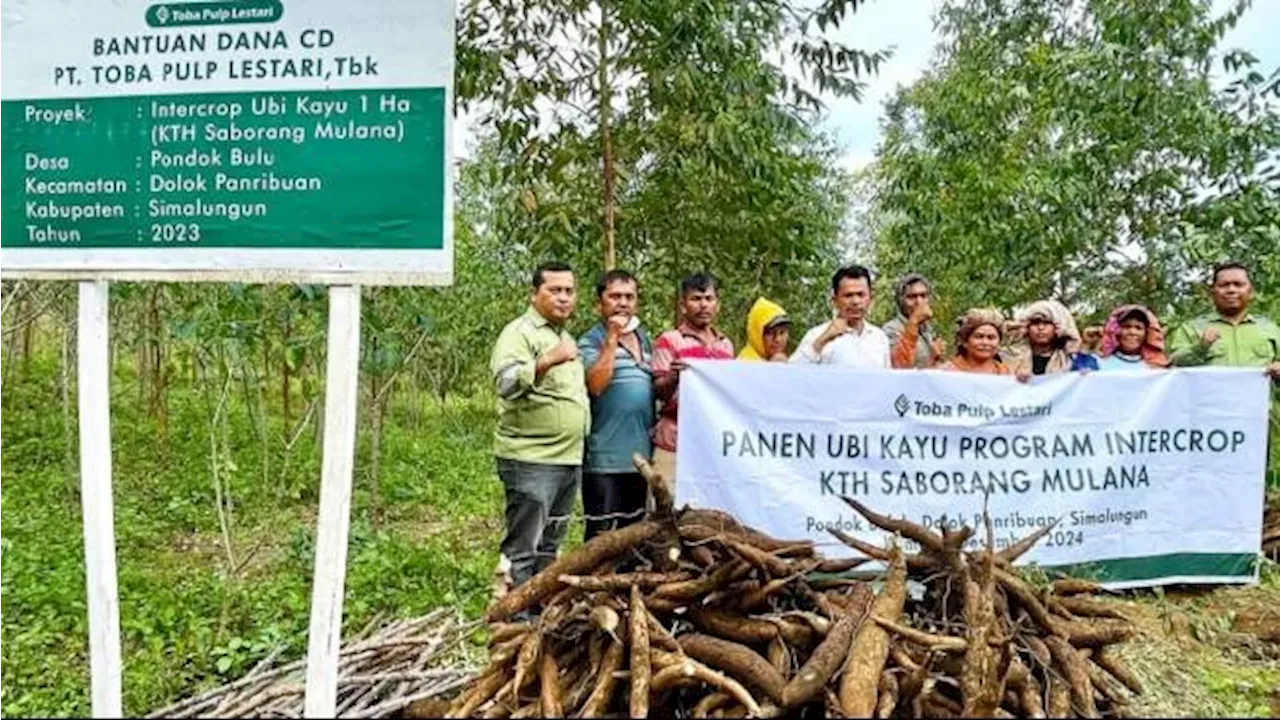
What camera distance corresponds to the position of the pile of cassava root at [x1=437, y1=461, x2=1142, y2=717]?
288 cm

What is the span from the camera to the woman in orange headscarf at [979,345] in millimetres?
5043

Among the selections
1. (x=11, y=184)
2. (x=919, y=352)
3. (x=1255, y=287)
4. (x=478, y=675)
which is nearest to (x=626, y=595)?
(x=478, y=675)

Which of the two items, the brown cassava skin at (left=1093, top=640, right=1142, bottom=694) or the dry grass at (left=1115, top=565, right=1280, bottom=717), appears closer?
the brown cassava skin at (left=1093, top=640, right=1142, bottom=694)

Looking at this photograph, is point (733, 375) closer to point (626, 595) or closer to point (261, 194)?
point (626, 595)

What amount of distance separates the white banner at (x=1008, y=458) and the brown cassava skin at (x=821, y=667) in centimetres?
148

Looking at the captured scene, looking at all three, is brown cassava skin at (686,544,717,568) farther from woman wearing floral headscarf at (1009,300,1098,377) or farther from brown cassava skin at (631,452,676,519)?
woman wearing floral headscarf at (1009,300,1098,377)

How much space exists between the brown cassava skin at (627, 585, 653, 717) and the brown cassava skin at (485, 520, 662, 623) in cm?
20

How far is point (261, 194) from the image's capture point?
321 centimetres

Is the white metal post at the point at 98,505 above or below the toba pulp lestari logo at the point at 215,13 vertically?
below

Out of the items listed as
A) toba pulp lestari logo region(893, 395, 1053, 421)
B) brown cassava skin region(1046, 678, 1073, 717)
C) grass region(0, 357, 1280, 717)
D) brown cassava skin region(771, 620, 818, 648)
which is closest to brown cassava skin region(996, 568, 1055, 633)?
brown cassava skin region(1046, 678, 1073, 717)

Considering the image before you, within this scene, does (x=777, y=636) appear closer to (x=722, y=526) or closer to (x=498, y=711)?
(x=722, y=526)

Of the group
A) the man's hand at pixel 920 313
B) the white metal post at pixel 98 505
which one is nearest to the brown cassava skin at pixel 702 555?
the white metal post at pixel 98 505

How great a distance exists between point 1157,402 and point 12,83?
4647 mm

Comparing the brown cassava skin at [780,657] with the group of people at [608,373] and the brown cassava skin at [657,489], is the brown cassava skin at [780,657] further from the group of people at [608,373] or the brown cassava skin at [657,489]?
the group of people at [608,373]
